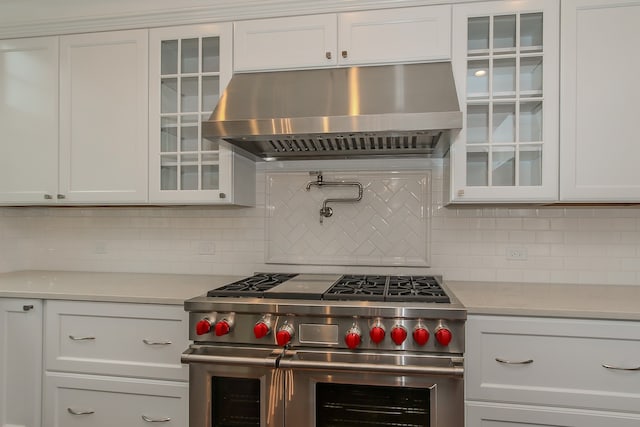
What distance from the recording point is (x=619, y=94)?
187 centimetres

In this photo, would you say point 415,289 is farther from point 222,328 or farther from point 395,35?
point 395,35

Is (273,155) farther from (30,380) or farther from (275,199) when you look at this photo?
(30,380)

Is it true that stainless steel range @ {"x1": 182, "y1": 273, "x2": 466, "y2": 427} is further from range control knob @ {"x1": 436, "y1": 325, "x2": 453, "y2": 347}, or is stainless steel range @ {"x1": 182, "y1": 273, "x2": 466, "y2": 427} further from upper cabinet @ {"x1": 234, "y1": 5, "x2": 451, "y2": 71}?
upper cabinet @ {"x1": 234, "y1": 5, "x2": 451, "y2": 71}

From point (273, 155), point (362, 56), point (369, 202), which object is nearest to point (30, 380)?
point (273, 155)

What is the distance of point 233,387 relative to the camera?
169cm

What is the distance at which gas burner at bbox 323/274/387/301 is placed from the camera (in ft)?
5.54

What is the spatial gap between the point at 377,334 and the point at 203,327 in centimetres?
72

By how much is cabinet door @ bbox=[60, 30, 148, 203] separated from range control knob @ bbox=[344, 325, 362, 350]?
1.41 m

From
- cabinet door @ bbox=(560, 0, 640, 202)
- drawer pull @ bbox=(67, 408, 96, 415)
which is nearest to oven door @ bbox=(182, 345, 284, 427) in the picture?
drawer pull @ bbox=(67, 408, 96, 415)

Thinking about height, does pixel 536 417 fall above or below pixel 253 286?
below

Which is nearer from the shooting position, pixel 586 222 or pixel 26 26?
pixel 586 222

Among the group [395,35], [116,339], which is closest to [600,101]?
[395,35]

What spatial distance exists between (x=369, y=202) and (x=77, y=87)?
1827 millimetres

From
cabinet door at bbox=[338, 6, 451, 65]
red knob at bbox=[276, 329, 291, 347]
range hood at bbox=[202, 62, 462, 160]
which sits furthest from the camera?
cabinet door at bbox=[338, 6, 451, 65]
